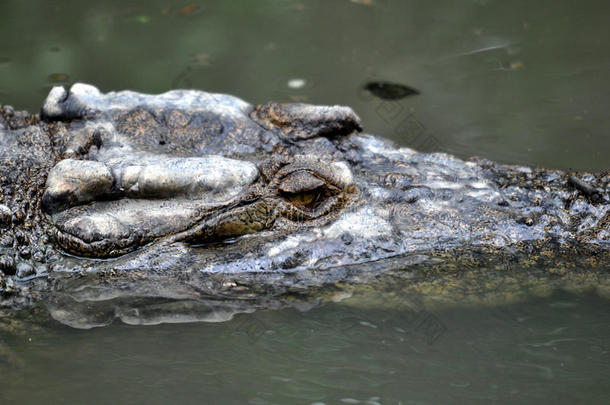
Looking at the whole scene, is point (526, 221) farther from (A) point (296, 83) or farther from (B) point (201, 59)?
(B) point (201, 59)

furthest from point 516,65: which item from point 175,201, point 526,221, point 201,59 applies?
point 175,201

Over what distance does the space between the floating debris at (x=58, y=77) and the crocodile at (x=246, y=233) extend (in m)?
3.10

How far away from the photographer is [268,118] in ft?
12.9

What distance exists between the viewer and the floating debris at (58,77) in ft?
21.3

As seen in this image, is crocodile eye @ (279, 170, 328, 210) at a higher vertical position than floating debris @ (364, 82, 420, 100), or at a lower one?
lower

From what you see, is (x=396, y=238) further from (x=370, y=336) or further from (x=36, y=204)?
(x=36, y=204)

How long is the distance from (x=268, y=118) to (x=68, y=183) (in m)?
1.24

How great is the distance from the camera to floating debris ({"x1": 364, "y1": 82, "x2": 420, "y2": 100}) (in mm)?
6215

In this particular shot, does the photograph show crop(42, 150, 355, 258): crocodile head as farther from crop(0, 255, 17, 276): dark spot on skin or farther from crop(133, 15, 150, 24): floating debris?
crop(133, 15, 150, 24): floating debris

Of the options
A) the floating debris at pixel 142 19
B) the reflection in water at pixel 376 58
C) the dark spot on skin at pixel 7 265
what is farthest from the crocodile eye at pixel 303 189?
the floating debris at pixel 142 19

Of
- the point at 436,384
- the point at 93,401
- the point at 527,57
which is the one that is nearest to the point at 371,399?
the point at 436,384

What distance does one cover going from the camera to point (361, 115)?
591cm

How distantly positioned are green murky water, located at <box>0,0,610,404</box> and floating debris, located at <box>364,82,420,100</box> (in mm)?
106

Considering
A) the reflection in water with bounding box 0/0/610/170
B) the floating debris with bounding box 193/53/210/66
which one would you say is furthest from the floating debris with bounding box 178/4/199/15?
the floating debris with bounding box 193/53/210/66
